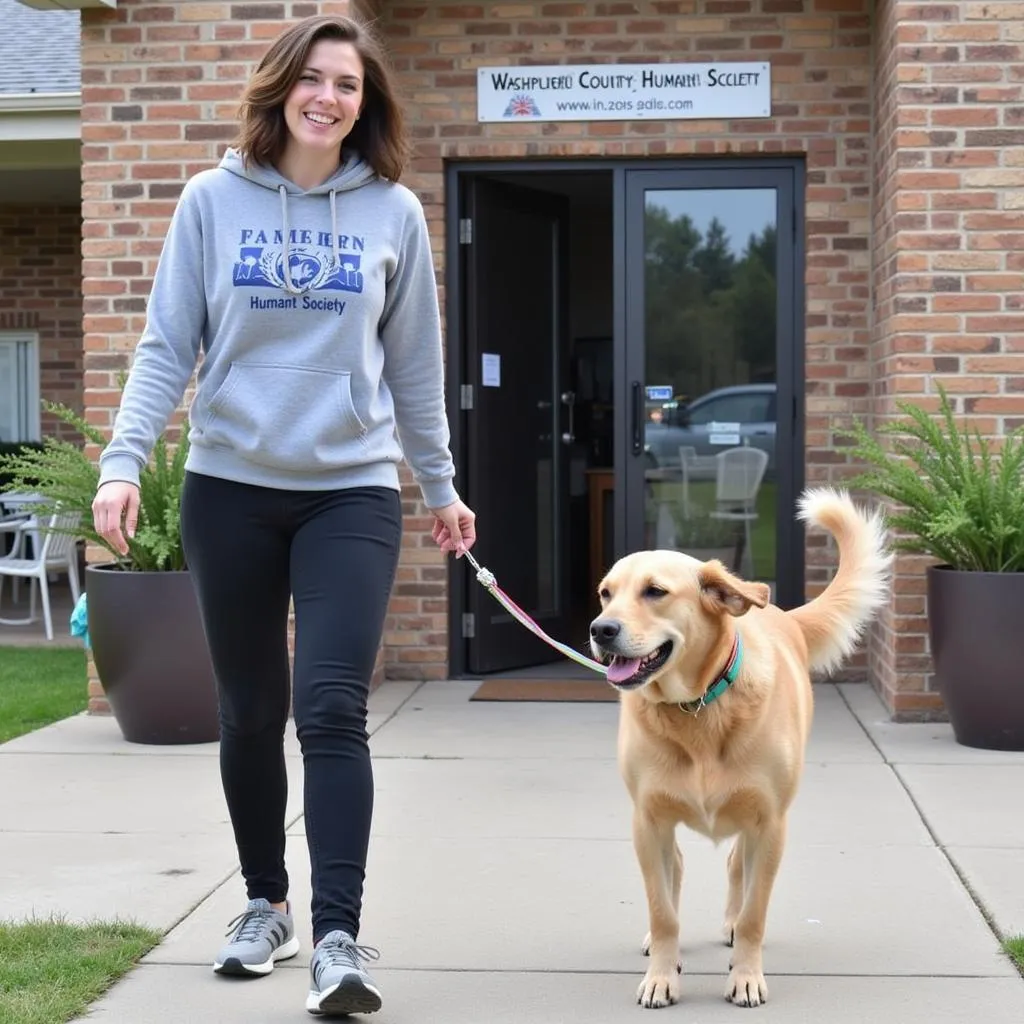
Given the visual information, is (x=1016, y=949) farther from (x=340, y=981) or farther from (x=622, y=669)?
(x=340, y=981)

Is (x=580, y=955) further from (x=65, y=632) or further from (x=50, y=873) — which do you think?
(x=65, y=632)

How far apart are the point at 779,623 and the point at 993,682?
2.51m

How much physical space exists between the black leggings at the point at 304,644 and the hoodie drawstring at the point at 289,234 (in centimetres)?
41

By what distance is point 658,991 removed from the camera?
3.26 metres

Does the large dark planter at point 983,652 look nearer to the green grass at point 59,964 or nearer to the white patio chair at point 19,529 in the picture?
the green grass at point 59,964

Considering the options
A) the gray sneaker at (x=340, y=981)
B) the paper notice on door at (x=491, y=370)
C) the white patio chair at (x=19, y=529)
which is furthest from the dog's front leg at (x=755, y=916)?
the white patio chair at (x=19, y=529)

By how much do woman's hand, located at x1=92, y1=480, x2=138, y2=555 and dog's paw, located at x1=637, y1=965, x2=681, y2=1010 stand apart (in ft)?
4.63

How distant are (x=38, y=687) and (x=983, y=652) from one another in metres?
4.67

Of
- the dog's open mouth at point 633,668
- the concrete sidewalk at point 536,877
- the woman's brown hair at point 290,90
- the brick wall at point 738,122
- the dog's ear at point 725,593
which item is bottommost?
the concrete sidewalk at point 536,877

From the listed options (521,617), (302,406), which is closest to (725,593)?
(521,617)

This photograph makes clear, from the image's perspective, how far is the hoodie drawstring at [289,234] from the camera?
3150mm

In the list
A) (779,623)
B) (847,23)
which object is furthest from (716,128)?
(779,623)

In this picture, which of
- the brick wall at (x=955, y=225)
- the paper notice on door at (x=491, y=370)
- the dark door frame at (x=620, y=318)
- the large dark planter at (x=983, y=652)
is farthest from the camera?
the paper notice on door at (x=491, y=370)

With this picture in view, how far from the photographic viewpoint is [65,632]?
33.9 ft
